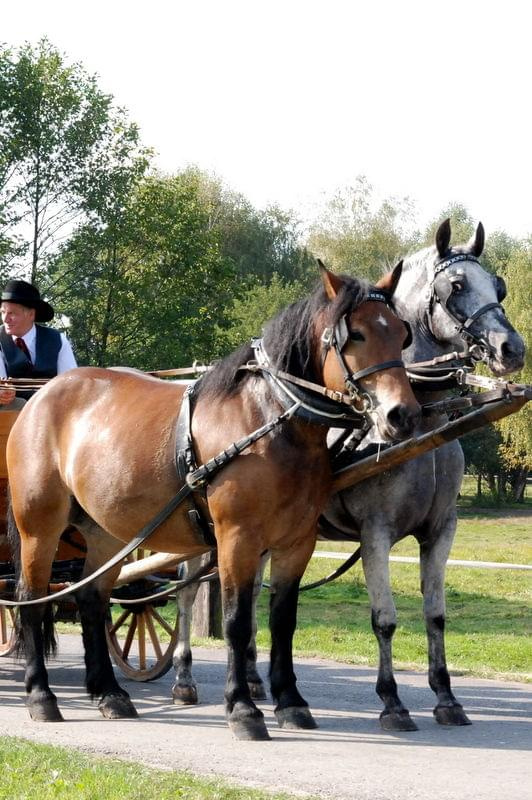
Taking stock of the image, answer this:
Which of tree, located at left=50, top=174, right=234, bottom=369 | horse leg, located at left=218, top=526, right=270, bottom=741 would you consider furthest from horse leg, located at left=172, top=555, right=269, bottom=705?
tree, located at left=50, top=174, right=234, bottom=369

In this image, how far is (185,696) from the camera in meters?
7.64

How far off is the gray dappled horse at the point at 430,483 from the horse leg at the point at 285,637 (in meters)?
0.45

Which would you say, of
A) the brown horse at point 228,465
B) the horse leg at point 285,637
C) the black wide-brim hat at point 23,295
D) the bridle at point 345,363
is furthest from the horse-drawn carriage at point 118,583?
the bridle at point 345,363

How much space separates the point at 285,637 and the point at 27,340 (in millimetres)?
3183

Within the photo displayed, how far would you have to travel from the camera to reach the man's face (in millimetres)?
8148

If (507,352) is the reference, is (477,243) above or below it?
above

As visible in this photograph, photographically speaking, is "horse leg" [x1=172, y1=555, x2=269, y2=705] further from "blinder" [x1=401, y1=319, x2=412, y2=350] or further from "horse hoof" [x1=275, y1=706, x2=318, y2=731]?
"blinder" [x1=401, y1=319, x2=412, y2=350]

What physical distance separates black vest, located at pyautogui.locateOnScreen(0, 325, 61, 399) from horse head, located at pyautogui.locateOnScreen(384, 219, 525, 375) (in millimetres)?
2814

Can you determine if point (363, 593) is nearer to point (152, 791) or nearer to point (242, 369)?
point (242, 369)

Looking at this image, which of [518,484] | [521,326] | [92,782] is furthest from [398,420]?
[518,484]

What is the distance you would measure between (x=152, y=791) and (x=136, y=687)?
3.64m

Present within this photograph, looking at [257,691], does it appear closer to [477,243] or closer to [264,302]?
[477,243]

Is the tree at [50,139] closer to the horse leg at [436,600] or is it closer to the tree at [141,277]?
the tree at [141,277]

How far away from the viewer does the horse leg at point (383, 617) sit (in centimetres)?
655
